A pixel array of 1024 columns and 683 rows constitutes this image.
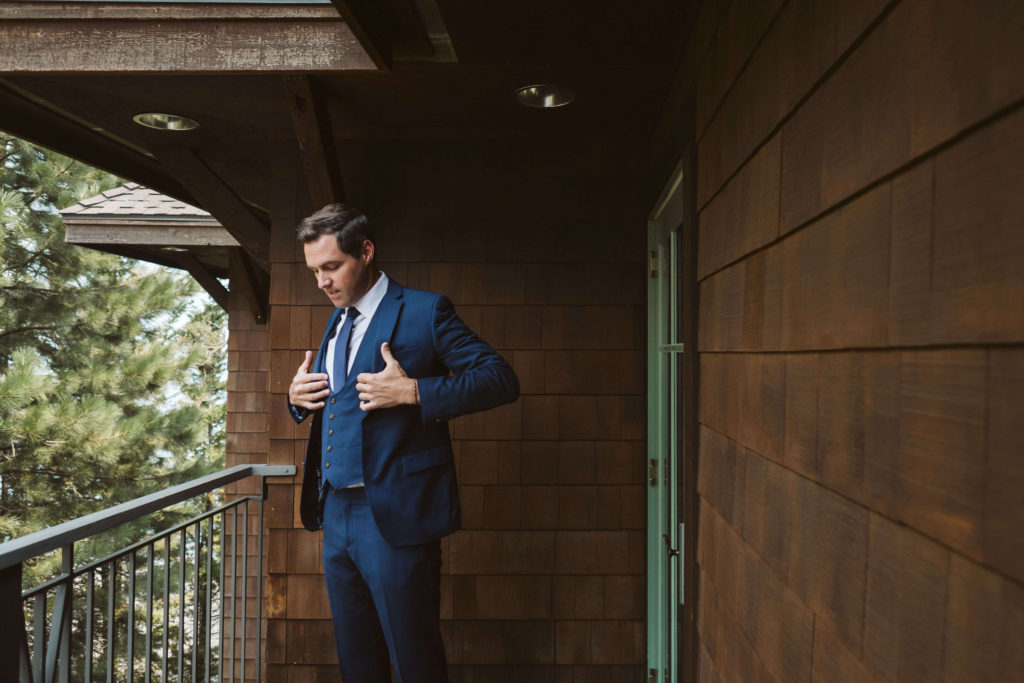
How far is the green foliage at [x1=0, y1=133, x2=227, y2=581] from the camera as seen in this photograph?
7.46 meters

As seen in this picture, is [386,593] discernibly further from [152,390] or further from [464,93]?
[152,390]

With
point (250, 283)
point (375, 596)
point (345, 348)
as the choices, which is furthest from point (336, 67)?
point (250, 283)

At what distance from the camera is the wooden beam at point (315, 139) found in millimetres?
2387

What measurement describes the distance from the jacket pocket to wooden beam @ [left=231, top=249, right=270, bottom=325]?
3.48m

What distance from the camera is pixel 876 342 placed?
30.1 inches

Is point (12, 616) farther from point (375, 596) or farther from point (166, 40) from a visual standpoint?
point (166, 40)

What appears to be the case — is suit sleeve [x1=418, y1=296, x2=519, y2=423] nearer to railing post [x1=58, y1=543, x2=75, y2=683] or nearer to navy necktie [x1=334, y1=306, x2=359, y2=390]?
navy necktie [x1=334, y1=306, x2=359, y2=390]

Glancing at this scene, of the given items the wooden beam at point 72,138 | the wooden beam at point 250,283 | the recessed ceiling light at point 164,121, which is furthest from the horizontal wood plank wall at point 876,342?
the wooden beam at point 250,283

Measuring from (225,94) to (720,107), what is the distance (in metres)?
1.87

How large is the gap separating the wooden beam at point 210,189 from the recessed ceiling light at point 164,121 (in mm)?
253

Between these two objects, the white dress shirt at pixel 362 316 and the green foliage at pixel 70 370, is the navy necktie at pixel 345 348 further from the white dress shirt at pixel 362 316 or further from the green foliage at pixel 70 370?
the green foliage at pixel 70 370

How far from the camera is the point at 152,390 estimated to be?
368 inches

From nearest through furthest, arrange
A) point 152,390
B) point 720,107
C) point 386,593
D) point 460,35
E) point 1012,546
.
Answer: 1. point 1012,546
2. point 720,107
3. point 386,593
4. point 460,35
5. point 152,390

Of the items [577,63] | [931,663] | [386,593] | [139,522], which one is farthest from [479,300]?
[139,522]
